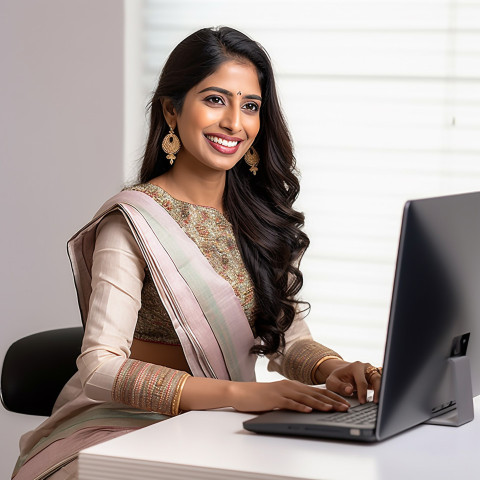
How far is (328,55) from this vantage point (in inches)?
127

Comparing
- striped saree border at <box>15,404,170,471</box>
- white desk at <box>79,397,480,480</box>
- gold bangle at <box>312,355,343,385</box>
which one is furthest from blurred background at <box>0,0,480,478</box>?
white desk at <box>79,397,480,480</box>

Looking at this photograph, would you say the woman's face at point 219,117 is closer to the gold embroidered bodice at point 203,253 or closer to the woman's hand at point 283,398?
the gold embroidered bodice at point 203,253

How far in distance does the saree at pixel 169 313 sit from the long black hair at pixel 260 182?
123 mm

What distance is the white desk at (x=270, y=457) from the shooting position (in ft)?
3.55

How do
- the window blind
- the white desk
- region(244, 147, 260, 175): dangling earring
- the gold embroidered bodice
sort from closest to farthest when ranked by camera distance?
1. the white desk
2. the gold embroidered bodice
3. region(244, 147, 260, 175): dangling earring
4. the window blind

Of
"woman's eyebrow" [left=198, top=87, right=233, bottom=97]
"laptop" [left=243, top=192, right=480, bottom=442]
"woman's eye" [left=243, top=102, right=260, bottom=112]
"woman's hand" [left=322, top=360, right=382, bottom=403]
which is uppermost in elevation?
"woman's eyebrow" [left=198, top=87, right=233, bottom=97]

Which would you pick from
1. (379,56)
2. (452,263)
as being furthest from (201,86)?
(379,56)

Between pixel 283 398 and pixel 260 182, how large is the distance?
948 millimetres

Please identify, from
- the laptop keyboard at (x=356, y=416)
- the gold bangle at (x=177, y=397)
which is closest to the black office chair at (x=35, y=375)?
the gold bangle at (x=177, y=397)

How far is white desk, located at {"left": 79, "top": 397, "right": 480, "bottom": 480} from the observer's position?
1083mm

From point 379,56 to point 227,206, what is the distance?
1.25 m

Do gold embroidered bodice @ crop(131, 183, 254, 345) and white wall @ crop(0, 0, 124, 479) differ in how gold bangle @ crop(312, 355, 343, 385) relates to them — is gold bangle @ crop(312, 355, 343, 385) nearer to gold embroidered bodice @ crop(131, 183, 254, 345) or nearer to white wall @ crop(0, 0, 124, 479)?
gold embroidered bodice @ crop(131, 183, 254, 345)

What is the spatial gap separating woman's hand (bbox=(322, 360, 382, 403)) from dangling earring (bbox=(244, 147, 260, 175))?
74 centimetres

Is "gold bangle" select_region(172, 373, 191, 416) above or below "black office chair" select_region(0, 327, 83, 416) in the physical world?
above
